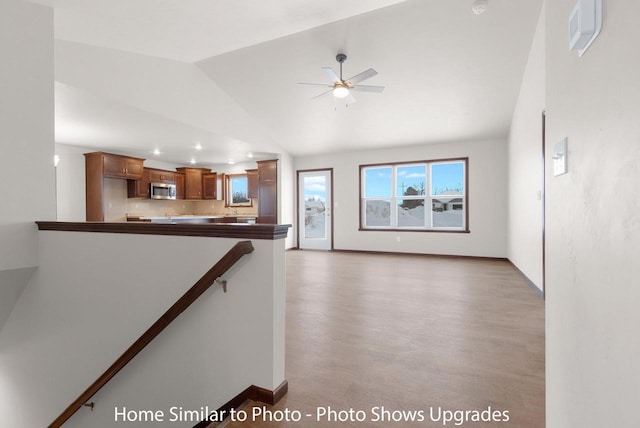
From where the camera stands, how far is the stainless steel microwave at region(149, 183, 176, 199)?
24.8 feet

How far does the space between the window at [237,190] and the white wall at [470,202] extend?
5.96 feet

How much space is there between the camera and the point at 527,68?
3.98m

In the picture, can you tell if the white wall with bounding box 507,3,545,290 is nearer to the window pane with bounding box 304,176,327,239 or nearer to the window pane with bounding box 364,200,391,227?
the window pane with bounding box 364,200,391,227

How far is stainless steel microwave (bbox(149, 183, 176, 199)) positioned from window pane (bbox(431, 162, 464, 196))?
6.47 metres

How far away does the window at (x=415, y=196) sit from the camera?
21.8 ft

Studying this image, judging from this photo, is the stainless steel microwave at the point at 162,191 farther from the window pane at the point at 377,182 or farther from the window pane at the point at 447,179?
the window pane at the point at 447,179

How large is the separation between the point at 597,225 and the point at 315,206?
729 cm

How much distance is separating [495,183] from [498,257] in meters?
1.47

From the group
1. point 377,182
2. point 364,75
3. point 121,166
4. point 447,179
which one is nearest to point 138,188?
point 121,166

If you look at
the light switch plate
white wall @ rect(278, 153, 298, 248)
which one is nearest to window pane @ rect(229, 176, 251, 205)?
white wall @ rect(278, 153, 298, 248)

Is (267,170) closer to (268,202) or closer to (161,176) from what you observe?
(268,202)

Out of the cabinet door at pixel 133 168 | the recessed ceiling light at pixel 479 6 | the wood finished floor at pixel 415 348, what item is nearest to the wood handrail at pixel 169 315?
the wood finished floor at pixel 415 348

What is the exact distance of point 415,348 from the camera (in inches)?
89.4

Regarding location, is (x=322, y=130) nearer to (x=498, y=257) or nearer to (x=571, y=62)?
(x=498, y=257)
